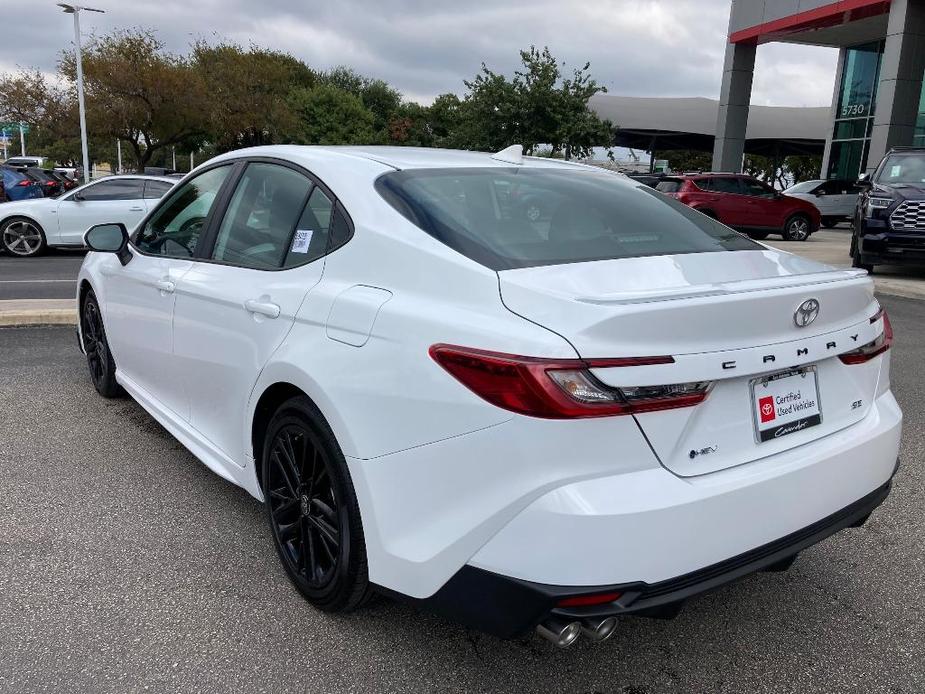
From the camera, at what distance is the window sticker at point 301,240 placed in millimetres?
2873

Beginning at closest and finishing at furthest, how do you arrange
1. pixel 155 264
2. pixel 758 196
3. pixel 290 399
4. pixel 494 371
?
pixel 494 371, pixel 290 399, pixel 155 264, pixel 758 196

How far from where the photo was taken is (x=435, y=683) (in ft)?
7.91

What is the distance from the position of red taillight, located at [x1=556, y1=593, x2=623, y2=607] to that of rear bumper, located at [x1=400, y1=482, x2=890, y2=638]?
0.03 ft

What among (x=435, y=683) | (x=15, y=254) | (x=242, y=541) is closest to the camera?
(x=435, y=683)

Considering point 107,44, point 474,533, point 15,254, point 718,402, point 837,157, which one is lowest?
point 15,254

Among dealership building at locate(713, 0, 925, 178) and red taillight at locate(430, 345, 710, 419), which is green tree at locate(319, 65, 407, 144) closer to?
dealership building at locate(713, 0, 925, 178)

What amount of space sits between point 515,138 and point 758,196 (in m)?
13.4

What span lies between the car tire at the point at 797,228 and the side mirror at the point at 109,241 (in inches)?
719

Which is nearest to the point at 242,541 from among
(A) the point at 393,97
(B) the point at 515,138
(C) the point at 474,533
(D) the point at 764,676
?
(C) the point at 474,533

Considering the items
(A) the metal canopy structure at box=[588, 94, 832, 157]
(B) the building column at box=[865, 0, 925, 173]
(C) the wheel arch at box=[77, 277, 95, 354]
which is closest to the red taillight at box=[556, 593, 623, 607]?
(C) the wheel arch at box=[77, 277, 95, 354]

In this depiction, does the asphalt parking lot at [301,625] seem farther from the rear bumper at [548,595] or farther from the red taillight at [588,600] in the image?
the red taillight at [588,600]

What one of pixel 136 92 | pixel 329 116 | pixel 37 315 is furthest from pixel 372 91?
pixel 37 315

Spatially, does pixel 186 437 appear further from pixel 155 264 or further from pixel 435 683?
pixel 435 683

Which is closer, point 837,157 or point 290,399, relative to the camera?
point 290,399
